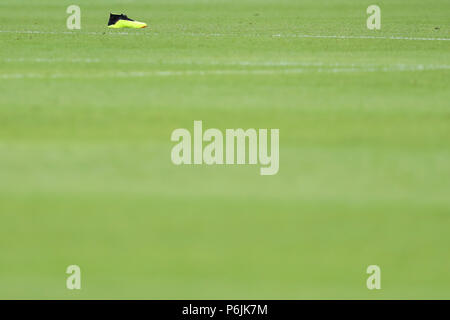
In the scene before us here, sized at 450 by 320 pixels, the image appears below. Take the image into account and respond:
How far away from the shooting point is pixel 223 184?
6.65 meters

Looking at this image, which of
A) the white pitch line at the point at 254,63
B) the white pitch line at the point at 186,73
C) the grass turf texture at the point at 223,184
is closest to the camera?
the grass turf texture at the point at 223,184

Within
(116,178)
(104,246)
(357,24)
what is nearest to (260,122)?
(116,178)

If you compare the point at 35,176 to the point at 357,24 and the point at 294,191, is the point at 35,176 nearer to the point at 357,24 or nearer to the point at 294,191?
the point at 294,191

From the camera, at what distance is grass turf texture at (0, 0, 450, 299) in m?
5.15

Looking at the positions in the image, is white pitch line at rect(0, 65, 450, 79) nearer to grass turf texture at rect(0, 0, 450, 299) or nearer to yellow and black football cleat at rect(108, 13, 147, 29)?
grass turf texture at rect(0, 0, 450, 299)

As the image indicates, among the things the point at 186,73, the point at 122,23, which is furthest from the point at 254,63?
the point at 122,23

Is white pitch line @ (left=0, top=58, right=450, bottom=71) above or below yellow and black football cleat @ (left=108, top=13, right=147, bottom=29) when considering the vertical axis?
below

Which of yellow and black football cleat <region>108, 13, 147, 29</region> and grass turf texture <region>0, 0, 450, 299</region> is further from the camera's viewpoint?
yellow and black football cleat <region>108, 13, 147, 29</region>

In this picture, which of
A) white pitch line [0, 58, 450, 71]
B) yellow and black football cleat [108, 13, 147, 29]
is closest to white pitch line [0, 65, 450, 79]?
white pitch line [0, 58, 450, 71]

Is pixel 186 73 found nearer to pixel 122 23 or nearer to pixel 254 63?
pixel 254 63

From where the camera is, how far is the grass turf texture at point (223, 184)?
16.9 feet

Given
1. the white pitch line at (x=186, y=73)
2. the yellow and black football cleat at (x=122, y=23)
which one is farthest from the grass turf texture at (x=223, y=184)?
the yellow and black football cleat at (x=122, y=23)

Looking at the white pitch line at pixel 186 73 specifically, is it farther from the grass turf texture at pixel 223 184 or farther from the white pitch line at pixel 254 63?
the white pitch line at pixel 254 63
